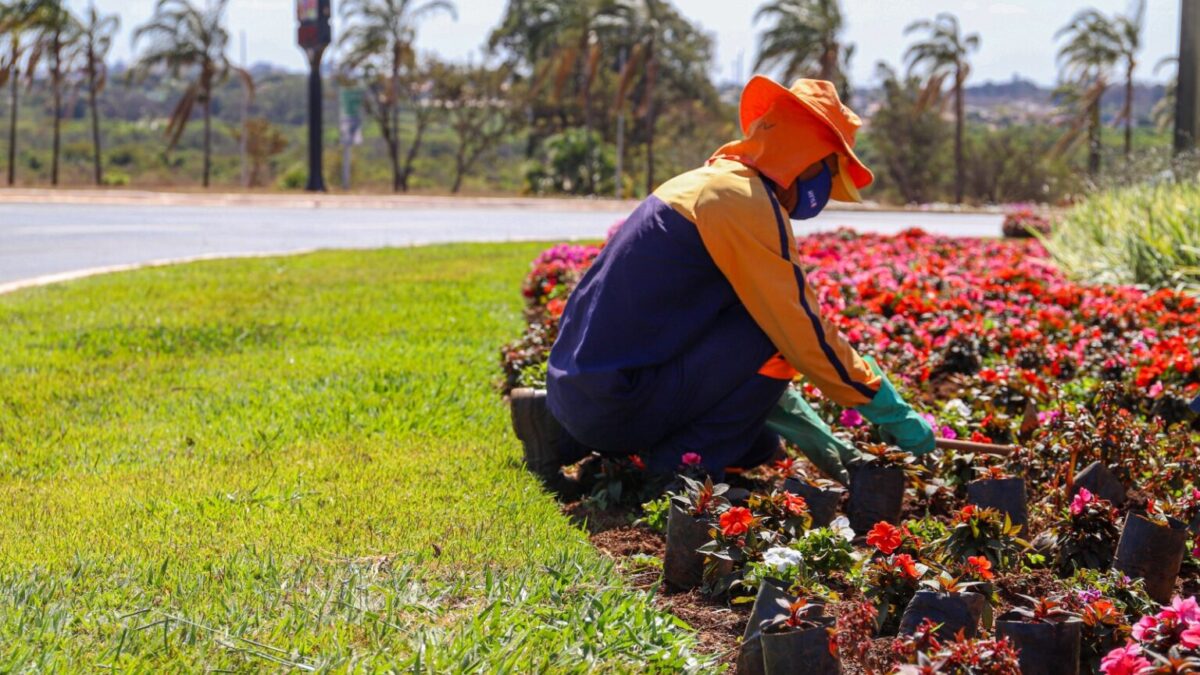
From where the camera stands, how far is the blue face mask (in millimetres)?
3719

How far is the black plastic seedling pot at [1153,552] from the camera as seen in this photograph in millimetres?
3012

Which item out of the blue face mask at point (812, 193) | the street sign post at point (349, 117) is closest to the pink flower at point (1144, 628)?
the blue face mask at point (812, 193)

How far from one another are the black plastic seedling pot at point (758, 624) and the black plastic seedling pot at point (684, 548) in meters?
0.51

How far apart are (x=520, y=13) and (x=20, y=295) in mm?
36439

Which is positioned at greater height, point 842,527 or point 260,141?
point 260,141

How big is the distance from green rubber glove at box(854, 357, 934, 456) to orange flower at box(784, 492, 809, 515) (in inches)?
27.0

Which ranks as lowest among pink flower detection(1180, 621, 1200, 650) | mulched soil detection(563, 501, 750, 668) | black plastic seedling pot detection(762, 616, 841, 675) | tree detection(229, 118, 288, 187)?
mulched soil detection(563, 501, 750, 668)

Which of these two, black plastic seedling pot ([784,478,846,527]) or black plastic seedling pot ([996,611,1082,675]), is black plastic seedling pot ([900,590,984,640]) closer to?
black plastic seedling pot ([996,611,1082,675])

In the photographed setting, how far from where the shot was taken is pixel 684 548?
3.13m

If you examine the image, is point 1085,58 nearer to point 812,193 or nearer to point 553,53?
point 553,53

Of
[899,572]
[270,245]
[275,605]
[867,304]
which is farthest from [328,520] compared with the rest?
[270,245]

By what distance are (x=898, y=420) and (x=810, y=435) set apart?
368mm

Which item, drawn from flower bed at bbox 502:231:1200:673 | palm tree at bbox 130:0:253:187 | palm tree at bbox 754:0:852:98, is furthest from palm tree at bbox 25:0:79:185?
flower bed at bbox 502:231:1200:673

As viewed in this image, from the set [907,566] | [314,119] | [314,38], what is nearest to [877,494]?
[907,566]
